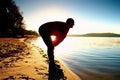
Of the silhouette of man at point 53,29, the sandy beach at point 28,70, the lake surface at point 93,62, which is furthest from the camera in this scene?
the lake surface at point 93,62

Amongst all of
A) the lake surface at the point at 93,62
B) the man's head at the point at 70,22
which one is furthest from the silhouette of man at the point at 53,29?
the lake surface at the point at 93,62

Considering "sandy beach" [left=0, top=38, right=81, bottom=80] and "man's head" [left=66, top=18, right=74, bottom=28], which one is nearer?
"sandy beach" [left=0, top=38, right=81, bottom=80]

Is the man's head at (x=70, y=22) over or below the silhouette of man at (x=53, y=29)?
over

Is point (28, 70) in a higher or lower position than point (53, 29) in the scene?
lower

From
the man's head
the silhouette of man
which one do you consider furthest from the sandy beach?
the man's head

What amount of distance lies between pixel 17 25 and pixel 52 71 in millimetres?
42639

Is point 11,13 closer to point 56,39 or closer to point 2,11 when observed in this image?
point 2,11

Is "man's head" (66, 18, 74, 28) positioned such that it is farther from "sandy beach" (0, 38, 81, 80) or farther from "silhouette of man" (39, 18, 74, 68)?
"sandy beach" (0, 38, 81, 80)

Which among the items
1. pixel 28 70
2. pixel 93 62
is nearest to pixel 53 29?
pixel 28 70

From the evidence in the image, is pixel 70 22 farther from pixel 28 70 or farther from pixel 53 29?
pixel 28 70

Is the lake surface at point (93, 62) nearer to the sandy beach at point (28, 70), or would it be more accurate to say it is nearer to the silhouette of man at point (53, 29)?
the sandy beach at point (28, 70)

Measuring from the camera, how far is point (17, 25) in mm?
45469

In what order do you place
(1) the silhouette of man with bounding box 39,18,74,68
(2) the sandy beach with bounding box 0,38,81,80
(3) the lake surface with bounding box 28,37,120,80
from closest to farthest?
1. (2) the sandy beach with bounding box 0,38,81,80
2. (1) the silhouette of man with bounding box 39,18,74,68
3. (3) the lake surface with bounding box 28,37,120,80

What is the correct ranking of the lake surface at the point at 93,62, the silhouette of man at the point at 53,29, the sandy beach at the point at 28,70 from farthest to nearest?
the lake surface at the point at 93,62, the silhouette of man at the point at 53,29, the sandy beach at the point at 28,70
